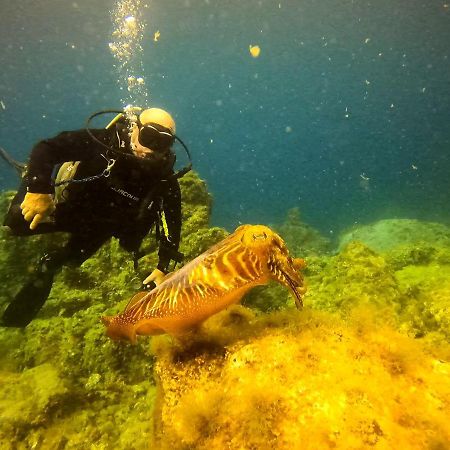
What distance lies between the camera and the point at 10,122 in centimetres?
11500

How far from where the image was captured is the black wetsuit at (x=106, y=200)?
428 cm

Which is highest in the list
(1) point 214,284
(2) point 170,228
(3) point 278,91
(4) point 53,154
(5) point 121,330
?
(4) point 53,154

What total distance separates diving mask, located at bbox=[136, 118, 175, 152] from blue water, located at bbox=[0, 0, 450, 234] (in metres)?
30.2

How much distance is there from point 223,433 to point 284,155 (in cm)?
17052

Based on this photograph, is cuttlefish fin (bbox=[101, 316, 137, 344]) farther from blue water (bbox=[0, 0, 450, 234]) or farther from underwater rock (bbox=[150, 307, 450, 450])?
blue water (bbox=[0, 0, 450, 234])

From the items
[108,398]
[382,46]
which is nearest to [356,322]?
[108,398]

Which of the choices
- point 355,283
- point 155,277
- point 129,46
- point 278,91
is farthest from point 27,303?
point 278,91

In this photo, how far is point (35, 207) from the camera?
3607 millimetres

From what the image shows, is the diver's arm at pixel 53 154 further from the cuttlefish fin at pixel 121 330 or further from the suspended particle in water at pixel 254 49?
the suspended particle in water at pixel 254 49

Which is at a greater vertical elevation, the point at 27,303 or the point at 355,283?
the point at 355,283

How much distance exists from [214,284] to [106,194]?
314 cm

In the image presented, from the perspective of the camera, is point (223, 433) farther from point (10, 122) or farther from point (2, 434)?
point (10, 122)

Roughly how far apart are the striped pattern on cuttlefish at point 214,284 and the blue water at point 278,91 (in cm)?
3217

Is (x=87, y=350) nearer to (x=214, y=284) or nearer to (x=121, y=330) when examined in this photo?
(x=121, y=330)
